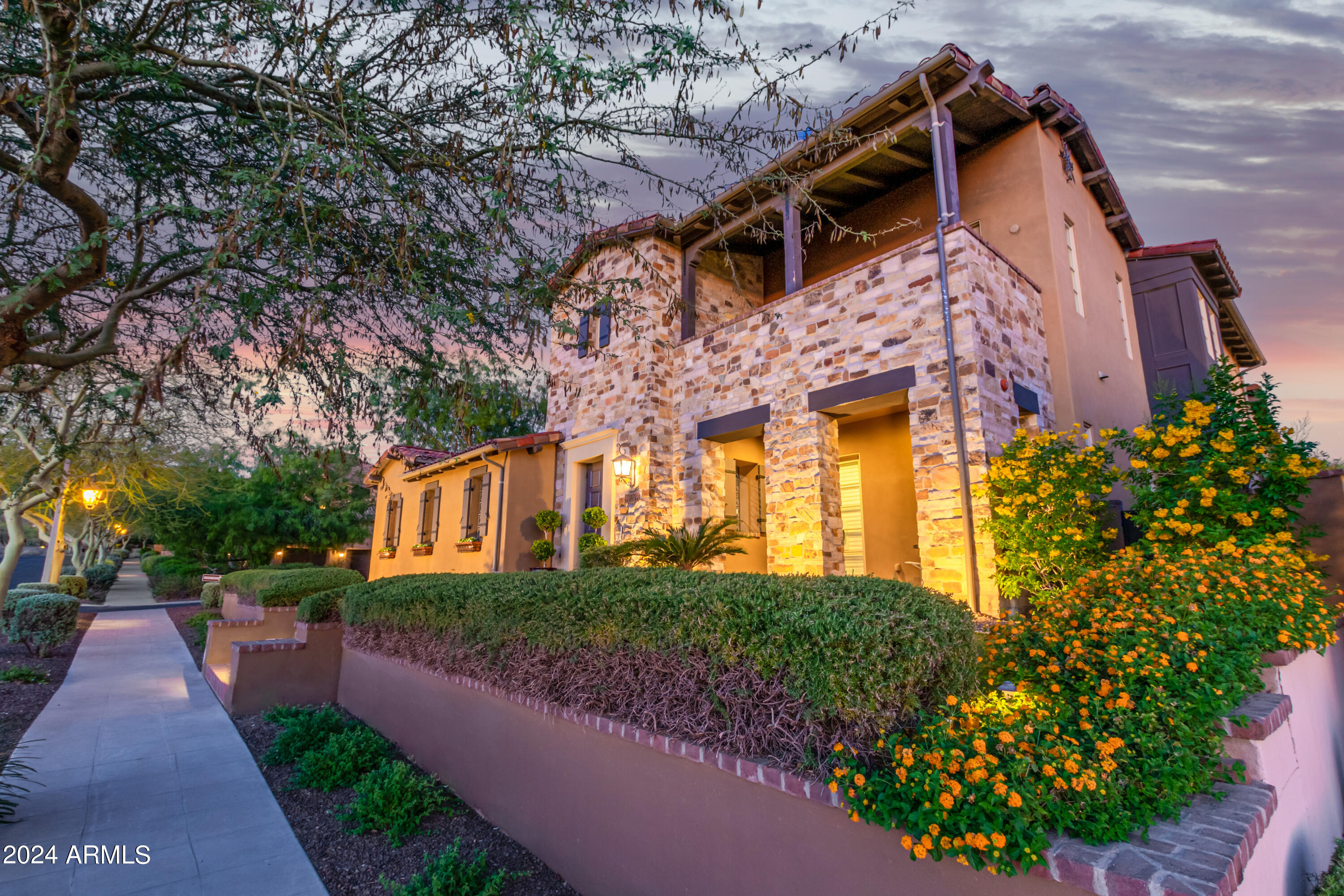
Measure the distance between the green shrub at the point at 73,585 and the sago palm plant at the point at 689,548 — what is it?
15.6 metres

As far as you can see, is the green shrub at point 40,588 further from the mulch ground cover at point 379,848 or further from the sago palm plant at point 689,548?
the sago palm plant at point 689,548

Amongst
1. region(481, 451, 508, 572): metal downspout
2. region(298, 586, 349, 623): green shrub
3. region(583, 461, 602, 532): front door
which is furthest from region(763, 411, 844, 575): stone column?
region(298, 586, 349, 623): green shrub

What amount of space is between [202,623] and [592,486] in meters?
9.61

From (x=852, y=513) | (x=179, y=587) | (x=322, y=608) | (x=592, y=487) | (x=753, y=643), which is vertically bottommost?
(x=179, y=587)

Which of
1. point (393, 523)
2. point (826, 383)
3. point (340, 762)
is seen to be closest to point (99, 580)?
point (393, 523)

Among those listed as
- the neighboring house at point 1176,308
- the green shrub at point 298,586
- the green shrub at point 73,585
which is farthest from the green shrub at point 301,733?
the green shrub at point 73,585

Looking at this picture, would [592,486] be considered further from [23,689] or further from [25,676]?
[25,676]

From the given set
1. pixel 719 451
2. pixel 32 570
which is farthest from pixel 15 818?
pixel 32 570

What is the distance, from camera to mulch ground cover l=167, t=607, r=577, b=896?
11.2ft

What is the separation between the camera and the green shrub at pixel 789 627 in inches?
92.0

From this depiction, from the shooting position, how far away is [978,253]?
660 centimetres

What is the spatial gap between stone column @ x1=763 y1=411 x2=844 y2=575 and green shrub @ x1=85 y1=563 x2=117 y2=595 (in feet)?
86.6

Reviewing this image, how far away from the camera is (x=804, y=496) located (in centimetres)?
741

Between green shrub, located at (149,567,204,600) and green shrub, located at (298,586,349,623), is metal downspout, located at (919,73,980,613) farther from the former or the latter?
green shrub, located at (149,567,204,600)
